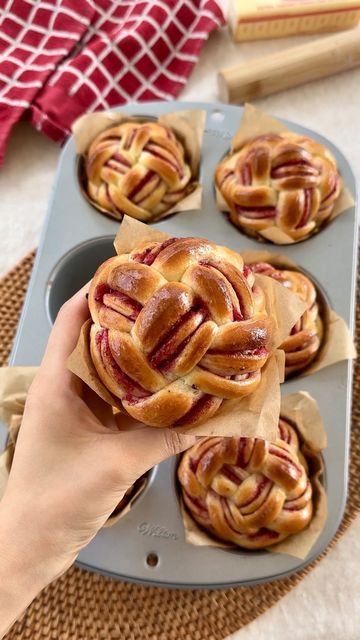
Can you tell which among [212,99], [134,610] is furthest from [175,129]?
[134,610]

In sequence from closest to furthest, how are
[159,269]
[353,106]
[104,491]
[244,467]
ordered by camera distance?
[159,269] < [104,491] < [244,467] < [353,106]

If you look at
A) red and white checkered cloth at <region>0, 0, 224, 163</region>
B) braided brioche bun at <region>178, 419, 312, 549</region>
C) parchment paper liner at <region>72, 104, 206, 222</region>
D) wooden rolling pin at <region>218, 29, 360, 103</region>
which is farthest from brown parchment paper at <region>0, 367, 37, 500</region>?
wooden rolling pin at <region>218, 29, 360, 103</region>

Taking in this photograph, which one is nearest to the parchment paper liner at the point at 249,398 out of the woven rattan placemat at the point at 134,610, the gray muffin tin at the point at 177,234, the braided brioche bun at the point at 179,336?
the braided brioche bun at the point at 179,336

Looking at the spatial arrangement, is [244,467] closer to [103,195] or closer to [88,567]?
[88,567]

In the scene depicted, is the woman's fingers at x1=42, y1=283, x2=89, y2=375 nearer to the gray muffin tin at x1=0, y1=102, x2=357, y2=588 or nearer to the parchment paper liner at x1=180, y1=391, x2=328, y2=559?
the gray muffin tin at x1=0, y1=102, x2=357, y2=588

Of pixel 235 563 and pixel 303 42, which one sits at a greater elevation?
pixel 303 42

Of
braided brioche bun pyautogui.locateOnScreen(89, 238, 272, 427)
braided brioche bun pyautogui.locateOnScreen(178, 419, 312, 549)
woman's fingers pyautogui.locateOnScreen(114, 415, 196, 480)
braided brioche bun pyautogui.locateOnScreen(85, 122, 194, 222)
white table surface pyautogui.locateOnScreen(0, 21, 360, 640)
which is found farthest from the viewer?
white table surface pyautogui.locateOnScreen(0, 21, 360, 640)

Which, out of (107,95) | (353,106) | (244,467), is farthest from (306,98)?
(244,467)
